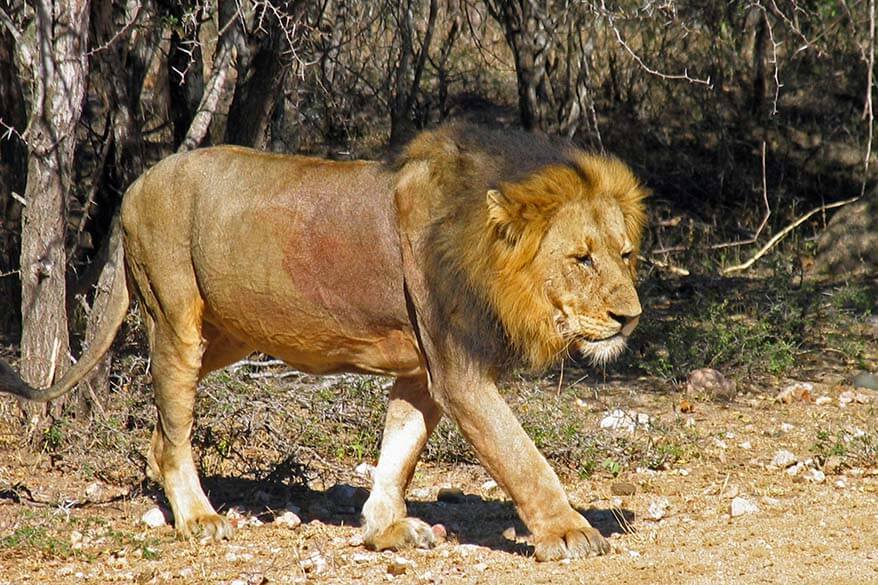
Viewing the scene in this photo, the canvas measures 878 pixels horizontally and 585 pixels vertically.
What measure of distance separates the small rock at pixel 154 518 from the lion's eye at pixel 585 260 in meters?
2.15

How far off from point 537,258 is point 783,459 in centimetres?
245

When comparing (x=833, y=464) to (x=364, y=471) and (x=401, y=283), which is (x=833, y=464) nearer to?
(x=364, y=471)

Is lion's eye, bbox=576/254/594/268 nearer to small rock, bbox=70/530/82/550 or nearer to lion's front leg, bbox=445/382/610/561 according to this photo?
lion's front leg, bbox=445/382/610/561

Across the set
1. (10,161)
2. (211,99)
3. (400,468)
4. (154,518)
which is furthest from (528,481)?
(10,161)

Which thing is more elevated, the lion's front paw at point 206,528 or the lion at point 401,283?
the lion at point 401,283

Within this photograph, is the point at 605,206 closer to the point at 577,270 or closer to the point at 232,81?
the point at 577,270

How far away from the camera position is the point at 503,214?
454cm

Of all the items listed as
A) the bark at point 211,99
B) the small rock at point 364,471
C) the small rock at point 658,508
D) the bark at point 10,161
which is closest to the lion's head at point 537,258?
the small rock at point 658,508

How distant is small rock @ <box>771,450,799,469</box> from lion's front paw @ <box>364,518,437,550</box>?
211 centimetres

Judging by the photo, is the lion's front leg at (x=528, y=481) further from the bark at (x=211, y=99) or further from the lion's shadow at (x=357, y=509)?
the bark at (x=211, y=99)

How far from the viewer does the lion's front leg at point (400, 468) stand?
5.00 meters

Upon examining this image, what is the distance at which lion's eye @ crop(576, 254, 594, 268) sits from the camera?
4.57 meters

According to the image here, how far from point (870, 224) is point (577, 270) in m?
6.28

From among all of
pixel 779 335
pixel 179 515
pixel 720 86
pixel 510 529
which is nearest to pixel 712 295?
pixel 779 335
